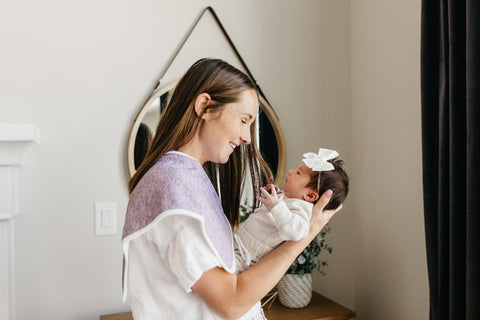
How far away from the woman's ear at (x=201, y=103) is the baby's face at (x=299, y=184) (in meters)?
0.41

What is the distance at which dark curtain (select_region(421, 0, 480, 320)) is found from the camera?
4.44 feet

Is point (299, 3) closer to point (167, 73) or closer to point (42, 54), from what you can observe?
point (167, 73)

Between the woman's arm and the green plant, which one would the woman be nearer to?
the woman's arm

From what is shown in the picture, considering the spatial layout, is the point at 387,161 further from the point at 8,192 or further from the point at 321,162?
the point at 8,192

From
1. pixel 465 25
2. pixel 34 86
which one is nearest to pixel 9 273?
pixel 34 86

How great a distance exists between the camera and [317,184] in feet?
4.28

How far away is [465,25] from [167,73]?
1.10 metres

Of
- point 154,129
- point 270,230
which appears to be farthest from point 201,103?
point 154,129

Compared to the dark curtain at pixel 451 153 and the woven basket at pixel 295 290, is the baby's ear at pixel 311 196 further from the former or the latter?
Result: the woven basket at pixel 295 290

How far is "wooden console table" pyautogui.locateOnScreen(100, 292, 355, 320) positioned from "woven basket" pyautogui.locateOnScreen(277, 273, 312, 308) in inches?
1.0

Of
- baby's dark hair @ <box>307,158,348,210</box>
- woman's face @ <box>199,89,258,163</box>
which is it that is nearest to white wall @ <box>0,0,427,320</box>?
baby's dark hair @ <box>307,158,348,210</box>

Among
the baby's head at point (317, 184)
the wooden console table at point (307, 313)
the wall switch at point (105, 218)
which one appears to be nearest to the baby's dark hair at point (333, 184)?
the baby's head at point (317, 184)

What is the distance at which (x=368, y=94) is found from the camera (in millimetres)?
2068

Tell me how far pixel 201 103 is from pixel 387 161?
3.67 ft
